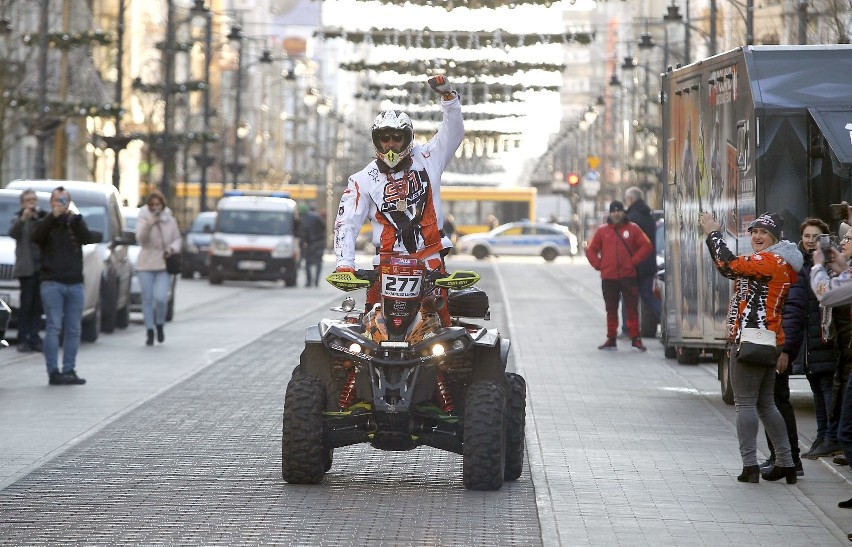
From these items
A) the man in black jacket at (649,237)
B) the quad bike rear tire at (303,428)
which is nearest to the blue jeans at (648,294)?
the man in black jacket at (649,237)

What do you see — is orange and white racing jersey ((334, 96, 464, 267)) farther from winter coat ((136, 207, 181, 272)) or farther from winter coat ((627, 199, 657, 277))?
winter coat ((627, 199, 657, 277))

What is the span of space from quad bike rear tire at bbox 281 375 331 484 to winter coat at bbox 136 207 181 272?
41.5 feet

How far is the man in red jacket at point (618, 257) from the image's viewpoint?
2320cm

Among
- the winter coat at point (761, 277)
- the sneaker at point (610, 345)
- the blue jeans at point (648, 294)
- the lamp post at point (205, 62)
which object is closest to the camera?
the winter coat at point (761, 277)

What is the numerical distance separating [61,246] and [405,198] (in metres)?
7.27

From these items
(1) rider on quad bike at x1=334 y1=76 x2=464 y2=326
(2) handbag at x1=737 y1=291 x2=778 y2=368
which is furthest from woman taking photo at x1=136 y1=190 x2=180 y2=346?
(2) handbag at x1=737 y1=291 x2=778 y2=368

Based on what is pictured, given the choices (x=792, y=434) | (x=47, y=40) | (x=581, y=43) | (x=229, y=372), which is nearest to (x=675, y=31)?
(x=581, y=43)

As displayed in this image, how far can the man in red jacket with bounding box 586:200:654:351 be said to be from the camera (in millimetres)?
23203

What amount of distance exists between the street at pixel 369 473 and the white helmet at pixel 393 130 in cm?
183

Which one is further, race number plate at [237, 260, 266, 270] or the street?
race number plate at [237, 260, 266, 270]

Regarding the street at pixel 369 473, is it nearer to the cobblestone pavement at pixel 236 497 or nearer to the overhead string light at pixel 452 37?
the cobblestone pavement at pixel 236 497

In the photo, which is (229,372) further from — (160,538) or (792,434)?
(160,538)

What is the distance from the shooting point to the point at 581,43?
1630 inches

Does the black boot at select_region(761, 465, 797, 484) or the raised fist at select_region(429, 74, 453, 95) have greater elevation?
the raised fist at select_region(429, 74, 453, 95)
